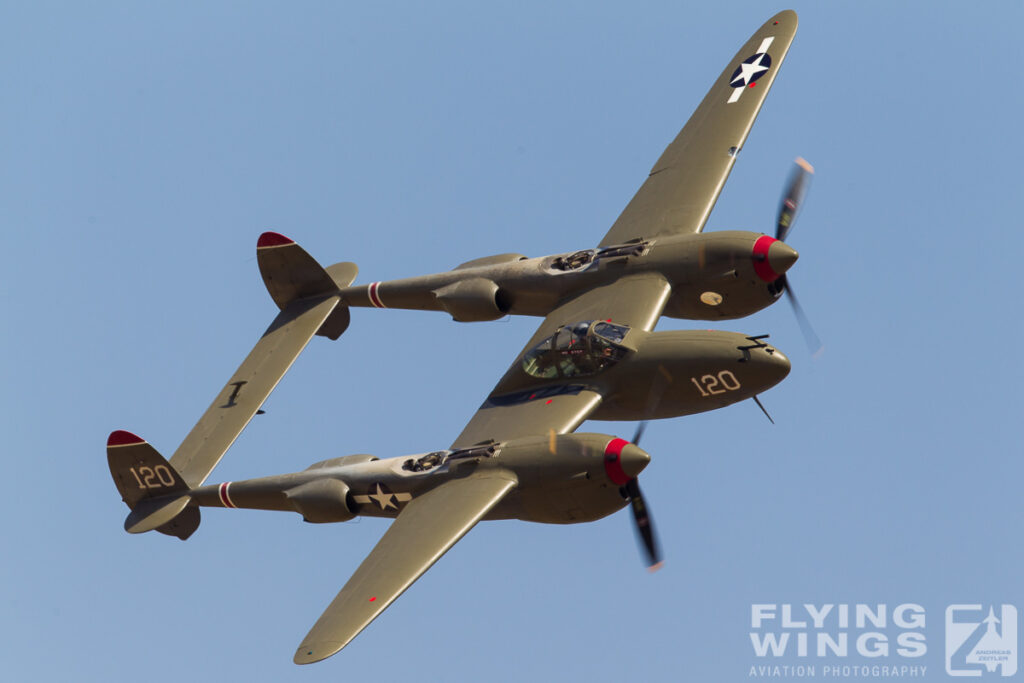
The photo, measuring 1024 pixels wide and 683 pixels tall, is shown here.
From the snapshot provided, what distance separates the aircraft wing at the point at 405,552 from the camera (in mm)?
35375

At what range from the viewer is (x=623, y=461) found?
36688 mm

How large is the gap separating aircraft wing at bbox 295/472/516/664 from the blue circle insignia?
17.5m

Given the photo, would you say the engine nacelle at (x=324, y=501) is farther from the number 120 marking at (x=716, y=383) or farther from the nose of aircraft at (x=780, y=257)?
the nose of aircraft at (x=780, y=257)

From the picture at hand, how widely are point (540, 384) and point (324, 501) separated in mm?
5976

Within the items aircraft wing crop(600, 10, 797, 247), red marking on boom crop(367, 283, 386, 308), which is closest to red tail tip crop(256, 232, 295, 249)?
red marking on boom crop(367, 283, 386, 308)

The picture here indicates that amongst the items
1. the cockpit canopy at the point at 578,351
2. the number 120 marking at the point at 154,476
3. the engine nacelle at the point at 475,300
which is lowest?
the number 120 marking at the point at 154,476

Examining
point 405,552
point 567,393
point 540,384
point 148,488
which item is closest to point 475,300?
point 540,384

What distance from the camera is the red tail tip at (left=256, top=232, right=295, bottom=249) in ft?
160

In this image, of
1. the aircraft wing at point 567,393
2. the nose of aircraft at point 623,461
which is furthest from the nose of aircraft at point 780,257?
the nose of aircraft at point 623,461

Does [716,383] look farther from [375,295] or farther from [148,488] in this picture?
[148,488]

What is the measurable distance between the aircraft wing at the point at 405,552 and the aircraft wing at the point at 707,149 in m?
10.7

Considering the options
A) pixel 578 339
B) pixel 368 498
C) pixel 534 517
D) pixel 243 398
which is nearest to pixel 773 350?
pixel 578 339

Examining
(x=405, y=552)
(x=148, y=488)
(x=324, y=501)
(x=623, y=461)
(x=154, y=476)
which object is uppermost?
(x=154, y=476)

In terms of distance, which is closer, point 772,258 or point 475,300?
point 772,258
